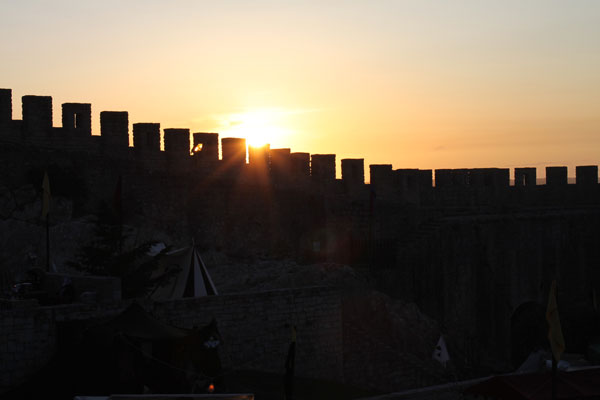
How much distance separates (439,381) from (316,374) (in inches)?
Result: 111

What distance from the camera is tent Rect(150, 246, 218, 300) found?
1902cm

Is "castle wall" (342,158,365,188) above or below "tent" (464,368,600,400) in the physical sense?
above

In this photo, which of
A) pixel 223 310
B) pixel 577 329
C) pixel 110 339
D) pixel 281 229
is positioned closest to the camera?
pixel 110 339

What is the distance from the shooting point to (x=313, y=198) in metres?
25.2

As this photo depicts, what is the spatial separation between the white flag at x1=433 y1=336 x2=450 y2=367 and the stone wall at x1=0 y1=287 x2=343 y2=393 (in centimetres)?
452

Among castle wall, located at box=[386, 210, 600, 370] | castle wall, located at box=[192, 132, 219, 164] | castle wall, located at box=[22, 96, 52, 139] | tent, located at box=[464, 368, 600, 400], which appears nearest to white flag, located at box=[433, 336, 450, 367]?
castle wall, located at box=[386, 210, 600, 370]

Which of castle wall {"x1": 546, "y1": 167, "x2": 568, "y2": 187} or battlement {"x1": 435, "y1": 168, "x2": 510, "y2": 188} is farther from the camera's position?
castle wall {"x1": 546, "y1": 167, "x2": 568, "y2": 187}

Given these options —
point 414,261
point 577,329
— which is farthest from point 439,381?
point 577,329

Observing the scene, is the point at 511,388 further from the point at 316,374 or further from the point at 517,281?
the point at 517,281

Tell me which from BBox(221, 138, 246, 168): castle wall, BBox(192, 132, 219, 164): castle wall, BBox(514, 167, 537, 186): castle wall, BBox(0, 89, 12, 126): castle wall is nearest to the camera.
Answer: BBox(0, 89, 12, 126): castle wall

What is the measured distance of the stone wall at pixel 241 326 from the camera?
14352 millimetres

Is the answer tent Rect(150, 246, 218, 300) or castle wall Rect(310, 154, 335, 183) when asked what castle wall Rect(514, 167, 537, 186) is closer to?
castle wall Rect(310, 154, 335, 183)

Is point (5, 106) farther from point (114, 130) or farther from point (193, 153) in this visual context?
point (193, 153)

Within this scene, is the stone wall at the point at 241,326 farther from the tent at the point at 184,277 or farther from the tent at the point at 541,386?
the tent at the point at 541,386
